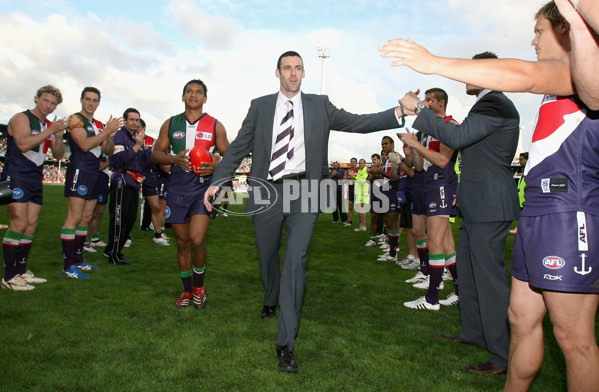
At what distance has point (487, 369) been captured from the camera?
3385 mm

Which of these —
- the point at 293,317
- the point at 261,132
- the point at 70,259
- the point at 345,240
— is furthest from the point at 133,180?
the point at 345,240

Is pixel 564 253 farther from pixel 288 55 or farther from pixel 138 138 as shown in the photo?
pixel 138 138

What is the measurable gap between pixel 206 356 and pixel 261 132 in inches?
81.8

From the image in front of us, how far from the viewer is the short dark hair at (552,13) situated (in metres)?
2.14

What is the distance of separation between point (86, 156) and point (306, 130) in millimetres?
→ 4467

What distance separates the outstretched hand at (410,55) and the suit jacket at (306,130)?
1556 millimetres

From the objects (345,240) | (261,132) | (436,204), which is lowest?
(345,240)

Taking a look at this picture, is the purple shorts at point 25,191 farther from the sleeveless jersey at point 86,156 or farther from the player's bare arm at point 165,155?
the player's bare arm at point 165,155

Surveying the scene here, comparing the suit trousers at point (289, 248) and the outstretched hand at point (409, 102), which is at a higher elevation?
the outstretched hand at point (409, 102)

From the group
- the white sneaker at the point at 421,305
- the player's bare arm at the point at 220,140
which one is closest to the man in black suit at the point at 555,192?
the white sneaker at the point at 421,305

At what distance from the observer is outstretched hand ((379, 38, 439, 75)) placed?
192cm

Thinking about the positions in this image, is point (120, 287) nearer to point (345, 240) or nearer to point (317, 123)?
point (317, 123)

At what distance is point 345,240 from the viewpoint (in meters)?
12.3

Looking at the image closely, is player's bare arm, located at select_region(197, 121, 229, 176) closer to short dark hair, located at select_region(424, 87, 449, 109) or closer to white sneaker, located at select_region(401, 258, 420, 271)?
short dark hair, located at select_region(424, 87, 449, 109)
